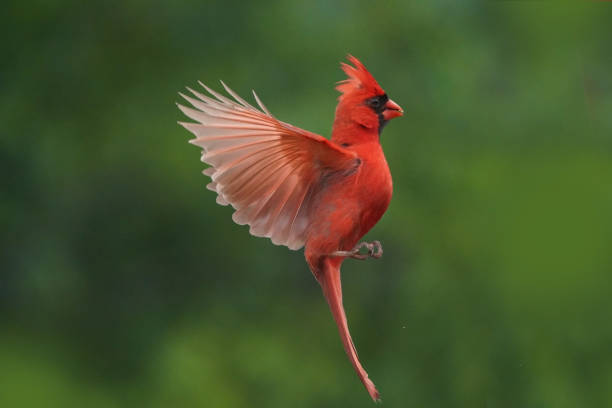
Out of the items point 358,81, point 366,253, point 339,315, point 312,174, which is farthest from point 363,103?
point 339,315

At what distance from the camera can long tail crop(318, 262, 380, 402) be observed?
128 centimetres

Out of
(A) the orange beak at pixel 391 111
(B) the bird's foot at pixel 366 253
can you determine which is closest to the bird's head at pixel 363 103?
(A) the orange beak at pixel 391 111

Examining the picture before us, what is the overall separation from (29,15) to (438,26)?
1.75 metres

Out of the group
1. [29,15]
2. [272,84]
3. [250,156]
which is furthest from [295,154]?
[29,15]

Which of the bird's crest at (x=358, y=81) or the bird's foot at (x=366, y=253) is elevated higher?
the bird's crest at (x=358, y=81)

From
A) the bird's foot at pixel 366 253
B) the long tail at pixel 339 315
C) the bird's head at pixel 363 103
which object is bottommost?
the long tail at pixel 339 315

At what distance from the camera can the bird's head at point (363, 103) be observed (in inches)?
55.8

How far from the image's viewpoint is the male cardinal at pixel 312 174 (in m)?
1.33

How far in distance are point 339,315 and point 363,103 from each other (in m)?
0.36

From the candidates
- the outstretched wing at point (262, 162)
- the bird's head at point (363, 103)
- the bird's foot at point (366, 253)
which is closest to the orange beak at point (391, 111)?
the bird's head at point (363, 103)

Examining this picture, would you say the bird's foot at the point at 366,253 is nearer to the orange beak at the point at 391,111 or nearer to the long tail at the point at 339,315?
the long tail at the point at 339,315

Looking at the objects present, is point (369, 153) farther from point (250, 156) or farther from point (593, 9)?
point (593, 9)

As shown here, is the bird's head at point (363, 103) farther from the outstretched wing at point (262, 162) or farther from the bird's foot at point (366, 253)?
the bird's foot at point (366, 253)

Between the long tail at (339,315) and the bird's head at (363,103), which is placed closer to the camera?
the long tail at (339,315)
